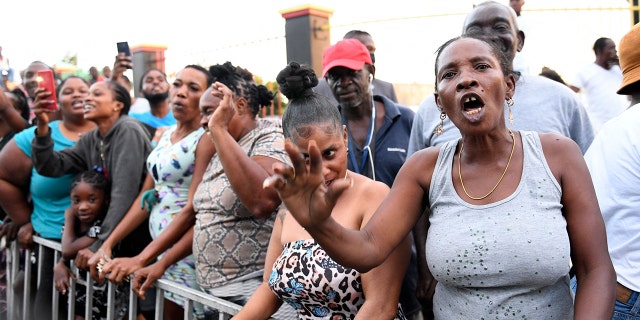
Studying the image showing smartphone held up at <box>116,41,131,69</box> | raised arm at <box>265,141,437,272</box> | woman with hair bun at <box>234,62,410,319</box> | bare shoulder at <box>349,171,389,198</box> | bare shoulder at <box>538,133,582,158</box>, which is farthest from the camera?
smartphone held up at <box>116,41,131,69</box>

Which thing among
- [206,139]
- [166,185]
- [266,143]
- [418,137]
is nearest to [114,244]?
[166,185]

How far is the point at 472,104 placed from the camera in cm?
192

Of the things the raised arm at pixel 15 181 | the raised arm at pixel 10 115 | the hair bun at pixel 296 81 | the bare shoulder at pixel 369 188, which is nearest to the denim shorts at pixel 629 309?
the bare shoulder at pixel 369 188

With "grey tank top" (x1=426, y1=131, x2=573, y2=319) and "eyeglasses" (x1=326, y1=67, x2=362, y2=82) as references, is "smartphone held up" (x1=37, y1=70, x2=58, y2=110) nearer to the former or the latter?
"eyeglasses" (x1=326, y1=67, x2=362, y2=82)

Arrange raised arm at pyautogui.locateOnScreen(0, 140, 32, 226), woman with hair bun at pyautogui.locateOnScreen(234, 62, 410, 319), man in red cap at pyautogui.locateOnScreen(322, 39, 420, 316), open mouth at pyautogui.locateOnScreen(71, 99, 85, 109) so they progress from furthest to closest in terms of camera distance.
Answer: open mouth at pyautogui.locateOnScreen(71, 99, 85, 109) → raised arm at pyautogui.locateOnScreen(0, 140, 32, 226) → man in red cap at pyautogui.locateOnScreen(322, 39, 420, 316) → woman with hair bun at pyautogui.locateOnScreen(234, 62, 410, 319)

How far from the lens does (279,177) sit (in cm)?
155

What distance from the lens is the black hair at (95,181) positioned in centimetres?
419

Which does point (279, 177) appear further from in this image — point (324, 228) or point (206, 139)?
point (206, 139)

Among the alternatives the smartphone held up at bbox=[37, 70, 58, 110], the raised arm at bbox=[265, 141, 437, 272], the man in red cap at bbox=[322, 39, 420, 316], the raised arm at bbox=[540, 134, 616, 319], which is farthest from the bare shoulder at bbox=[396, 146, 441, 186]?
the smartphone held up at bbox=[37, 70, 58, 110]

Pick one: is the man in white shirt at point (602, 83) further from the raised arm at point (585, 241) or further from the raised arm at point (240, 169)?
the raised arm at point (585, 241)

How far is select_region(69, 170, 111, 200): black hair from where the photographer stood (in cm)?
419

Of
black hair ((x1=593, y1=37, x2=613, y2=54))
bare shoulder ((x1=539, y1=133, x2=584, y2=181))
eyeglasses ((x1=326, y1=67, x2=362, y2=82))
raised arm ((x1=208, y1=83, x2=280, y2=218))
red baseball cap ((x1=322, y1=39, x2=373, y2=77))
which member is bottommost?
raised arm ((x1=208, y1=83, x2=280, y2=218))

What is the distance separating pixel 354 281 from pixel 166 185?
1935 millimetres

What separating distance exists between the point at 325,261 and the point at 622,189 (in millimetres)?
1150
